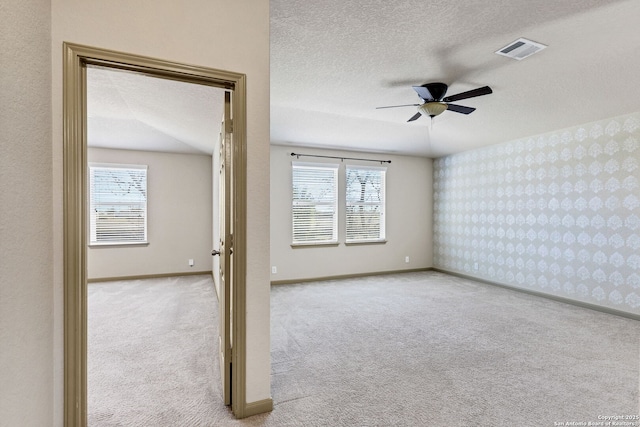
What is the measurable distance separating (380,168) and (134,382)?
5.33 m

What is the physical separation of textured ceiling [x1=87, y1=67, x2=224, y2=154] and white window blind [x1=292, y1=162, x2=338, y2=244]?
172 centimetres

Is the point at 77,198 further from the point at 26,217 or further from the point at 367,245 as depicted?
the point at 367,245

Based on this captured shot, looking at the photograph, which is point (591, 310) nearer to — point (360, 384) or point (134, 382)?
point (360, 384)

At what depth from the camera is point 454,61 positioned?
2725mm

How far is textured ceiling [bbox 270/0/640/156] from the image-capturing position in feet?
6.69

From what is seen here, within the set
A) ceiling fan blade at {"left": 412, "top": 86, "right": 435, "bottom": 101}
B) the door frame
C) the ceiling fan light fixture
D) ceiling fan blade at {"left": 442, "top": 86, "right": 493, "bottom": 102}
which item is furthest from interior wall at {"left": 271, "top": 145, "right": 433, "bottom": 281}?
the door frame

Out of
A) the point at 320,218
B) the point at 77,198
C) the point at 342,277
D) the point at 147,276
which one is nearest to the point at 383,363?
the point at 77,198

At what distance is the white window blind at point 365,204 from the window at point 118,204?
400cm

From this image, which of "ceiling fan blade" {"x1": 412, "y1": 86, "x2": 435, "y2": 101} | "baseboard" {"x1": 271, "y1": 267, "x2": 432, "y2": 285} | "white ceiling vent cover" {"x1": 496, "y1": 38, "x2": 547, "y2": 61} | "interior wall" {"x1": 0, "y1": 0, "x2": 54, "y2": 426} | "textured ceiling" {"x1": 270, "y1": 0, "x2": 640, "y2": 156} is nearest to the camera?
"interior wall" {"x1": 0, "y1": 0, "x2": 54, "y2": 426}

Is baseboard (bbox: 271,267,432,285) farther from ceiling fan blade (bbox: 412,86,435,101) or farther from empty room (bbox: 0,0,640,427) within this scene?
ceiling fan blade (bbox: 412,86,435,101)

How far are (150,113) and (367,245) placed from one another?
4.38m

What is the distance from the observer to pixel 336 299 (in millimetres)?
4508

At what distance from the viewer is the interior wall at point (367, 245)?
5.51 m

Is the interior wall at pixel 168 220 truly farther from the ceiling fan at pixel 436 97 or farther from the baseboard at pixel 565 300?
the baseboard at pixel 565 300
